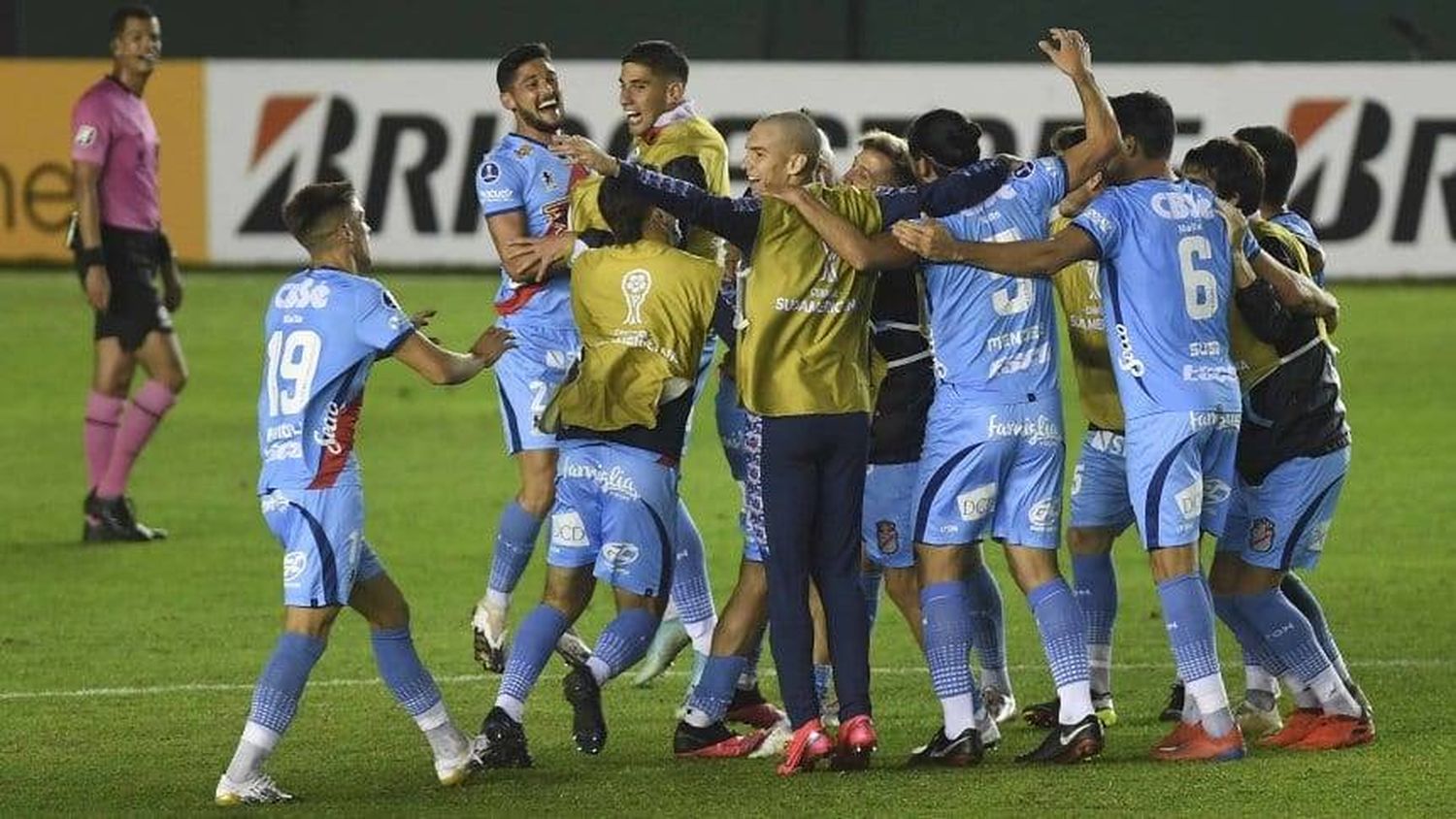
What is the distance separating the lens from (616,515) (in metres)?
8.12

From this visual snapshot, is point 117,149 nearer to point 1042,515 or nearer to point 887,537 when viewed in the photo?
point 887,537

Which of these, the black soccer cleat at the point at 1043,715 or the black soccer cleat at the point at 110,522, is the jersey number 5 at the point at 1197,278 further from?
the black soccer cleat at the point at 110,522

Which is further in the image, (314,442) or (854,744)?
(854,744)

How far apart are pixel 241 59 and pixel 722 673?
603 inches

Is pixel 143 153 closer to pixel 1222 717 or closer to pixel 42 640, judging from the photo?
pixel 42 640

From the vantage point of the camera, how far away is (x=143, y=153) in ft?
44.2

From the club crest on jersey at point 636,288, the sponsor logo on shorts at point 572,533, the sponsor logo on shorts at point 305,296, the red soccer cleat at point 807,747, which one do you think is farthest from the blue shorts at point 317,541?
the red soccer cleat at point 807,747

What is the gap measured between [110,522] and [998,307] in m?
6.38

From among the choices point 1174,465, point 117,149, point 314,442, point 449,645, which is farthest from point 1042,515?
point 117,149

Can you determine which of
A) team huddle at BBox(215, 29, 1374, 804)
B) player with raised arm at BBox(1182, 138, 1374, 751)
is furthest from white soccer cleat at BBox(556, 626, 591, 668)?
player with raised arm at BBox(1182, 138, 1374, 751)

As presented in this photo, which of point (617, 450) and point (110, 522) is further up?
point (617, 450)

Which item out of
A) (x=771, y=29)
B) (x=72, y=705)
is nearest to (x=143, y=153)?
(x=72, y=705)

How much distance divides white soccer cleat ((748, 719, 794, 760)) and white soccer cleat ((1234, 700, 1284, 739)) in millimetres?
1409

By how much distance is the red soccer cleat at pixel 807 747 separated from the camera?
7.76 meters
